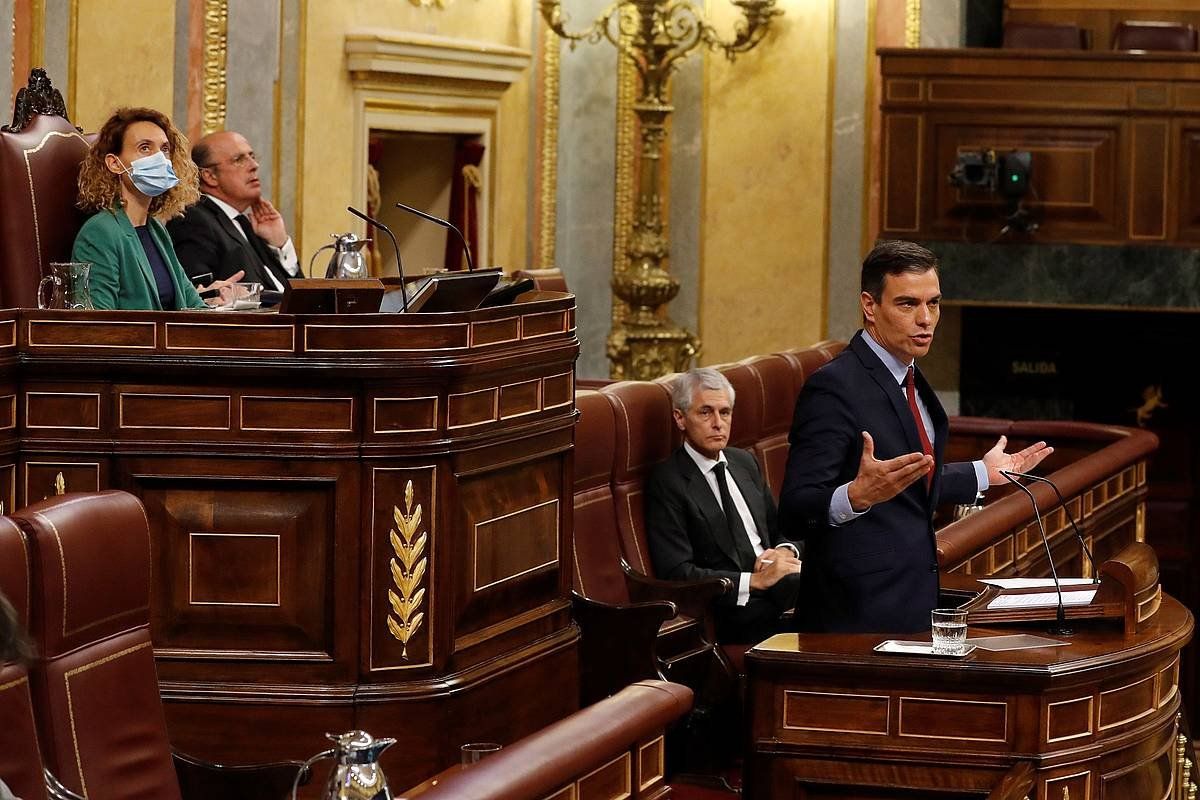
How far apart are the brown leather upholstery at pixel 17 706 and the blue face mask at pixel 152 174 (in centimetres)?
177

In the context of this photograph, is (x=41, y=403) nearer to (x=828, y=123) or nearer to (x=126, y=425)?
(x=126, y=425)

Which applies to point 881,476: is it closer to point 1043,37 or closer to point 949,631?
point 949,631

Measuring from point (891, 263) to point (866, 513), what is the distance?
1.64 ft

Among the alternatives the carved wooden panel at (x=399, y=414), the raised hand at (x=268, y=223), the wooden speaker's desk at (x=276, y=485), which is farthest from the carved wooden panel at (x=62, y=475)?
the raised hand at (x=268, y=223)

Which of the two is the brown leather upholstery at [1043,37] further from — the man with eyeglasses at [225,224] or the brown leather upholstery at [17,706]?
the brown leather upholstery at [17,706]

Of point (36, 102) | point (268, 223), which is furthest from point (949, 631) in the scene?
point (268, 223)

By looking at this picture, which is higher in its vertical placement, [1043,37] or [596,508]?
[1043,37]

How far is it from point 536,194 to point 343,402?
6.31m

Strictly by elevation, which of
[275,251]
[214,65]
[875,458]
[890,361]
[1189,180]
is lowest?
[875,458]

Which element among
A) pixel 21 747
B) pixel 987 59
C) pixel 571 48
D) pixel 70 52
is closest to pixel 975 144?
pixel 987 59

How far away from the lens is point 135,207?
468cm

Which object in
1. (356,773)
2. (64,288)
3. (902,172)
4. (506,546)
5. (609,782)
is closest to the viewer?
(356,773)

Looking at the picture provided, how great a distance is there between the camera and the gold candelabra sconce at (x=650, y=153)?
32.3 ft

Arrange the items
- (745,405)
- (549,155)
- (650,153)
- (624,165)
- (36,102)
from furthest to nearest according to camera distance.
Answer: (624,165), (549,155), (650,153), (745,405), (36,102)
